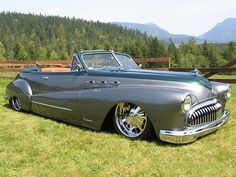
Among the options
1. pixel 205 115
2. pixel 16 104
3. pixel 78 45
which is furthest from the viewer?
pixel 78 45

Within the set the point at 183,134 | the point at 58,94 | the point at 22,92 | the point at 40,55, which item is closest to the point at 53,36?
the point at 40,55

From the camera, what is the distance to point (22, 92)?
7.77 metres

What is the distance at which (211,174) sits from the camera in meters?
4.12

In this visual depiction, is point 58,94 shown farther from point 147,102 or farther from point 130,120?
point 147,102

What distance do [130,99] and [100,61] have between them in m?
1.53

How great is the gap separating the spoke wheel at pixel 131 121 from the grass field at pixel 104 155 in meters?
0.16

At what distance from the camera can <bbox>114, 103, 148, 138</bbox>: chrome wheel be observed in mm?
5452

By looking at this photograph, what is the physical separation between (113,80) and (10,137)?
2.04 m

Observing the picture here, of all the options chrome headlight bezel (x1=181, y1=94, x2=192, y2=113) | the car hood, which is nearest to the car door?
the car hood

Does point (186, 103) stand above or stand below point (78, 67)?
below

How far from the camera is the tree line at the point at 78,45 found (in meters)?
104

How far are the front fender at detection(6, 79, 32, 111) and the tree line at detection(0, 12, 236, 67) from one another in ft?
257

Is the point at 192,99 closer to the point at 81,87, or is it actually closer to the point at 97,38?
the point at 81,87

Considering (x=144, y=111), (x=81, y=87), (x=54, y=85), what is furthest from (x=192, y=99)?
→ (x=54, y=85)
